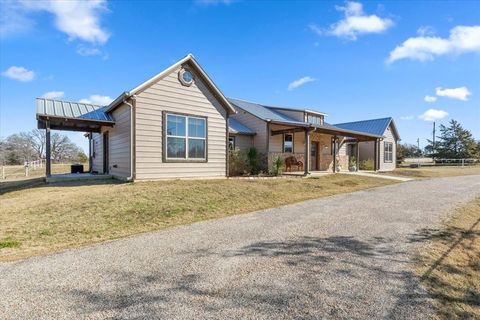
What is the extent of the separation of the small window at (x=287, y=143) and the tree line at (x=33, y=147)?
4336 cm

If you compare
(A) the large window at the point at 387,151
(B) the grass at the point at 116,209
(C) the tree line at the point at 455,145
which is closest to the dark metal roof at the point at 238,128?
(B) the grass at the point at 116,209

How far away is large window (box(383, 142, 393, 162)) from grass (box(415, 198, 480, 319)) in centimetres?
2349

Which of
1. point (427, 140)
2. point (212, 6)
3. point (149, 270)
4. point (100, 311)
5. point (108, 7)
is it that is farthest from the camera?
point (427, 140)

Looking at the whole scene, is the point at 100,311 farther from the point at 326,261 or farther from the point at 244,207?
the point at 244,207

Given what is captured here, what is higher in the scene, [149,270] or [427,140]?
[427,140]

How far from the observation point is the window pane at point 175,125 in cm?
1213

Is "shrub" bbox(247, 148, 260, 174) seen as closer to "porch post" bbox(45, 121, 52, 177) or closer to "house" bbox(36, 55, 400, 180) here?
"house" bbox(36, 55, 400, 180)

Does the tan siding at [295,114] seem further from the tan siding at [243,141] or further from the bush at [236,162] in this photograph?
the bush at [236,162]

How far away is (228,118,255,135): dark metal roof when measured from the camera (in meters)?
18.0

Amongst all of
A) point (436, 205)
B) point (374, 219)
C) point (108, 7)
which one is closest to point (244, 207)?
point (374, 219)

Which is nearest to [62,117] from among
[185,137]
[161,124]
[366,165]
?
[161,124]

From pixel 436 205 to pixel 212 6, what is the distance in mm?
12487

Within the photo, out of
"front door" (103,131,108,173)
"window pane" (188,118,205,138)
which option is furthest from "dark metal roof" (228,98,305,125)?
"front door" (103,131,108,173)

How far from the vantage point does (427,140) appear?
5400 cm
